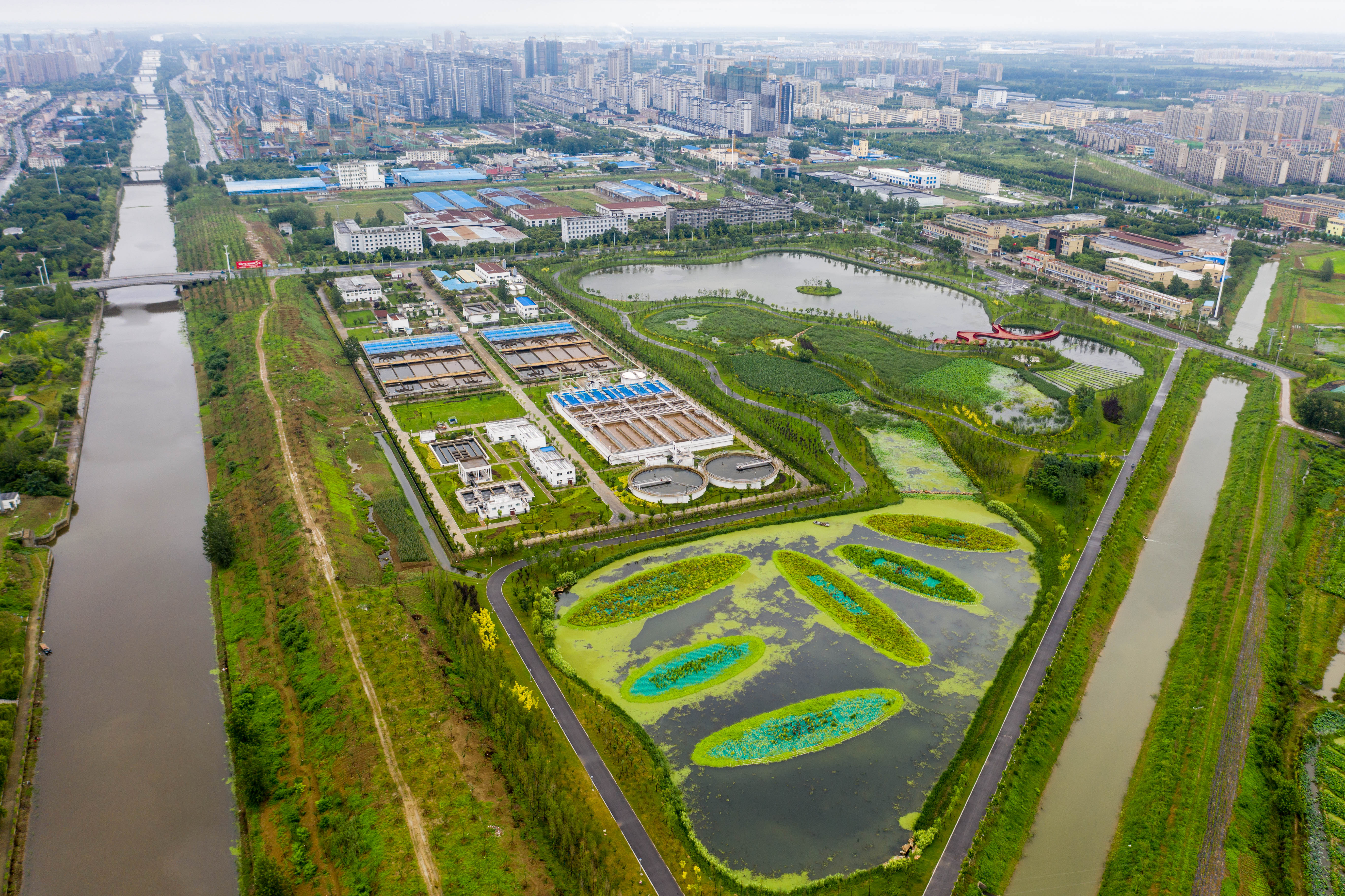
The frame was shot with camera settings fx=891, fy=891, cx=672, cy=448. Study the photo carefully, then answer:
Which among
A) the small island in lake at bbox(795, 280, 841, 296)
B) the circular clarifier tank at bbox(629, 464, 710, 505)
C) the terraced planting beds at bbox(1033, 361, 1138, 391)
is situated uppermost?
the small island in lake at bbox(795, 280, 841, 296)

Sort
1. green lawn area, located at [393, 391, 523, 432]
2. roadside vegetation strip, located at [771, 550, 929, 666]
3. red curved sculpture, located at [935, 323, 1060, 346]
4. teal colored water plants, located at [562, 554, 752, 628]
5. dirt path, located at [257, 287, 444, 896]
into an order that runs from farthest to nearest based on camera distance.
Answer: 1. red curved sculpture, located at [935, 323, 1060, 346]
2. green lawn area, located at [393, 391, 523, 432]
3. teal colored water plants, located at [562, 554, 752, 628]
4. roadside vegetation strip, located at [771, 550, 929, 666]
5. dirt path, located at [257, 287, 444, 896]

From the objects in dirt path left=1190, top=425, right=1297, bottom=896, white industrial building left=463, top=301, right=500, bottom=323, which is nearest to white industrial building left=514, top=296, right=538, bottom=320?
white industrial building left=463, top=301, right=500, bottom=323

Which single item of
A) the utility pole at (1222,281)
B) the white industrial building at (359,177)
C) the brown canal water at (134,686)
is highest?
the white industrial building at (359,177)

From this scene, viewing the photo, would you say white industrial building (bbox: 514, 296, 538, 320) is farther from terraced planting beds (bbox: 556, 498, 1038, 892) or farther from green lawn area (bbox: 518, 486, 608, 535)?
terraced planting beds (bbox: 556, 498, 1038, 892)

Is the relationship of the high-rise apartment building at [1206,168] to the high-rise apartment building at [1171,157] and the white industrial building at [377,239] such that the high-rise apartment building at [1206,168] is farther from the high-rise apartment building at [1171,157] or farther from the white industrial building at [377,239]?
the white industrial building at [377,239]

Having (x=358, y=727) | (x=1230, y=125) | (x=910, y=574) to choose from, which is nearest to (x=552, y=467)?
(x=910, y=574)

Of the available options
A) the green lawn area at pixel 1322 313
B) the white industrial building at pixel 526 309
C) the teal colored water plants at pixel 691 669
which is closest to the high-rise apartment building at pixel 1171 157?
the green lawn area at pixel 1322 313

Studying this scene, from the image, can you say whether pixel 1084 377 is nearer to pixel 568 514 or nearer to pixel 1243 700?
pixel 1243 700
